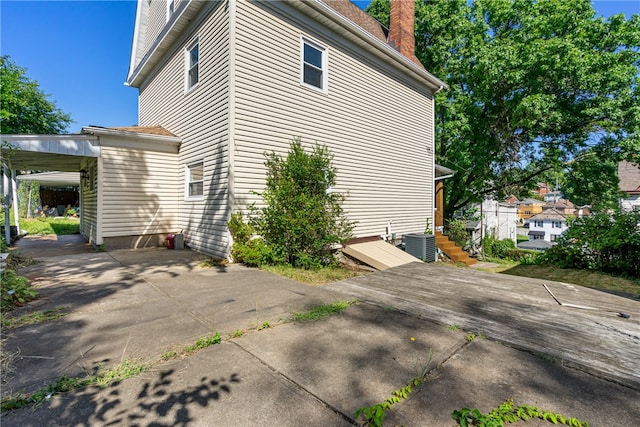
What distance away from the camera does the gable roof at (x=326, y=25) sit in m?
7.73

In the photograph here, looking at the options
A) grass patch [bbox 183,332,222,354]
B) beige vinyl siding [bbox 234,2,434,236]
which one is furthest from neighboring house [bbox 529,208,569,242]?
grass patch [bbox 183,332,222,354]

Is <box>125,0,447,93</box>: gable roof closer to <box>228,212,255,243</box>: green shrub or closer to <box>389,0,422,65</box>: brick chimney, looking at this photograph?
<box>389,0,422,65</box>: brick chimney

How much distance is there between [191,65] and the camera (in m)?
8.46

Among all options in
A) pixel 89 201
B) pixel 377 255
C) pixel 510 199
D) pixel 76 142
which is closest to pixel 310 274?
pixel 377 255

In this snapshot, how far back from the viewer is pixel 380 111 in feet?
33.8

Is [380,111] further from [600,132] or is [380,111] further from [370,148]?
[600,132]

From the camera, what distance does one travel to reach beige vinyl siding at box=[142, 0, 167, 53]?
9984mm

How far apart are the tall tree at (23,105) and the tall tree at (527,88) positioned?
25.1 meters

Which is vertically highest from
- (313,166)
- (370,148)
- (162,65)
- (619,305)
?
(162,65)

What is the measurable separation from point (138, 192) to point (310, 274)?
593 centimetres

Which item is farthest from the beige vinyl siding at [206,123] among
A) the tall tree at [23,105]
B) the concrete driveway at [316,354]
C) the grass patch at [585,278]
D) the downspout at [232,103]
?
the tall tree at [23,105]

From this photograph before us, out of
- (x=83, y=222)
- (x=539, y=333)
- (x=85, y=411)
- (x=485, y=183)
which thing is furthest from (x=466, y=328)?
(x=485, y=183)

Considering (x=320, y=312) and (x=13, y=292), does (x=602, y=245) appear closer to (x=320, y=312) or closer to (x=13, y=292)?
(x=320, y=312)

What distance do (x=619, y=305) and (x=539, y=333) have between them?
2.26 m
